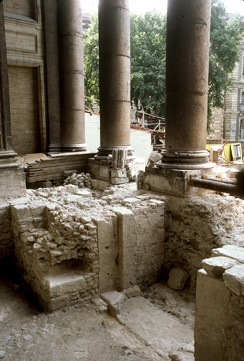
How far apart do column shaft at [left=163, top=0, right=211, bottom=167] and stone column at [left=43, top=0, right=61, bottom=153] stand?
506 centimetres

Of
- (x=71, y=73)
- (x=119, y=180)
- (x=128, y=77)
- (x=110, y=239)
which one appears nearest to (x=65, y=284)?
(x=110, y=239)

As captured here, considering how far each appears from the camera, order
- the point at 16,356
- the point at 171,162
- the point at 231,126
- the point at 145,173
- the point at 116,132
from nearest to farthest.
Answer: the point at 16,356, the point at 171,162, the point at 145,173, the point at 116,132, the point at 231,126

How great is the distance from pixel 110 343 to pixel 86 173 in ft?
18.0

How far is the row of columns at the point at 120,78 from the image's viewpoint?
545 centimetres

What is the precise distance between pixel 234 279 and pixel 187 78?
13.1 ft

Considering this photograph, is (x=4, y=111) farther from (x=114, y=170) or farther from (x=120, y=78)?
(x=120, y=78)

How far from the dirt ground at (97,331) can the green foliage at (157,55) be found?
49.7 ft

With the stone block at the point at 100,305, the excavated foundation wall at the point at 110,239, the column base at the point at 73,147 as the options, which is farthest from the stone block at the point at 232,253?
the column base at the point at 73,147

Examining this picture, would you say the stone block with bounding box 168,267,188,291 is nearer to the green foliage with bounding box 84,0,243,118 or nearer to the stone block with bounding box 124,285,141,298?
the stone block with bounding box 124,285,141,298

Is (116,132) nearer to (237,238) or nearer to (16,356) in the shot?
(237,238)

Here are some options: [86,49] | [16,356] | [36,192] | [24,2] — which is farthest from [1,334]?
[86,49]

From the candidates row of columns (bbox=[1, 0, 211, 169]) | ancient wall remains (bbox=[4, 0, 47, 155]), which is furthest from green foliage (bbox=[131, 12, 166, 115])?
ancient wall remains (bbox=[4, 0, 47, 155])

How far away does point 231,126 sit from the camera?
89.5ft

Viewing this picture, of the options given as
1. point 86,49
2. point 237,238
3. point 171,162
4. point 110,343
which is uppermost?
point 86,49
